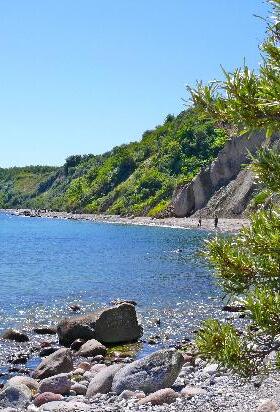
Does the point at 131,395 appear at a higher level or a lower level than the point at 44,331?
higher

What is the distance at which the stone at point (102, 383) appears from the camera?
18156 mm

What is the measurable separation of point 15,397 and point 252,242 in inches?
460

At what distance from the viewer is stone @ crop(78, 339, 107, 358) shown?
Result: 79.7 ft

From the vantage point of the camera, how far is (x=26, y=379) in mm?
19625

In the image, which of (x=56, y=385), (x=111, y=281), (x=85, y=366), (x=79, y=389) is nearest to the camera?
(x=79, y=389)

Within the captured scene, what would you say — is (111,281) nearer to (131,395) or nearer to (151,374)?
(151,374)

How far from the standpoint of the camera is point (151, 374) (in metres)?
17.7

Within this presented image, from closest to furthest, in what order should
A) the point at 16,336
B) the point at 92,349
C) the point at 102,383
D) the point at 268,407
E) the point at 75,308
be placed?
the point at 268,407, the point at 102,383, the point at 92,349, the point at 16,336, the point at 75,308

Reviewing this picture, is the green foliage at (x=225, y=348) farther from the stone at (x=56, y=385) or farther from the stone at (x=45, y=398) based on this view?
the stone at (x=56, y=385)

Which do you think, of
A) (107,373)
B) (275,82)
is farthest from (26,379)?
(275,82)

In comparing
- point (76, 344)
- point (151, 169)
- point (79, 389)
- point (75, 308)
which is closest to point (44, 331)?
point (76, 344)

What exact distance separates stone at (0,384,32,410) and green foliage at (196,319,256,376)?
10.2 m

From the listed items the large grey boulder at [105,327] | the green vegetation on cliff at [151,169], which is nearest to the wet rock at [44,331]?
the large grey boulder at [105,327]

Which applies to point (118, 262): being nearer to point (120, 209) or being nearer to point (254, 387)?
point (254, 387)
